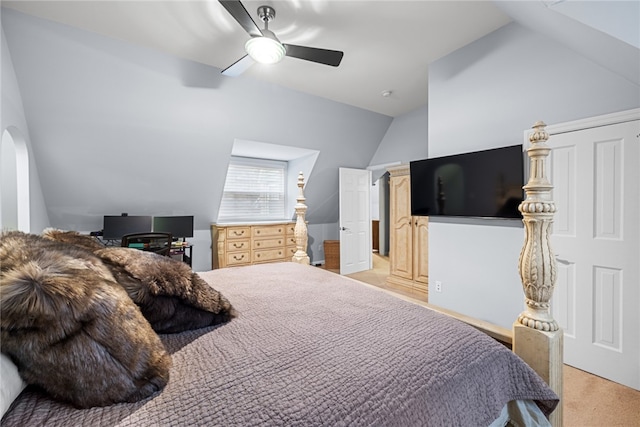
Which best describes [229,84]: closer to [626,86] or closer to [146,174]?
[146,174]

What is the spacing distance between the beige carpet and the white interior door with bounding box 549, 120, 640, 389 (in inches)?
3.4

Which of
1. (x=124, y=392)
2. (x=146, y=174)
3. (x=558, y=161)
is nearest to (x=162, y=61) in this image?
(x=146, y=174)

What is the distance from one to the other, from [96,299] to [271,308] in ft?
2.31

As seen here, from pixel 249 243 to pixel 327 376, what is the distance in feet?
12.4

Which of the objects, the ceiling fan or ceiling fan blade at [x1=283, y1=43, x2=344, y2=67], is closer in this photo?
the ceiling fan

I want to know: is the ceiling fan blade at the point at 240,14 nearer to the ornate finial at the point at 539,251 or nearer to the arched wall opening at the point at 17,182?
the ornate finial at the point at 539,251

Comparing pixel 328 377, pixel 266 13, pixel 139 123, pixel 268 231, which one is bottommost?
pixel 328 377

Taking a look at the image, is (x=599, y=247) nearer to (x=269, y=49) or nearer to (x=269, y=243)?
(x=269, y=49)

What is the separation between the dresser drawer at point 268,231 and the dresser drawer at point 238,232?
0.11 m

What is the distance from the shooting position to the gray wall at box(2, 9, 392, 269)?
2445mm

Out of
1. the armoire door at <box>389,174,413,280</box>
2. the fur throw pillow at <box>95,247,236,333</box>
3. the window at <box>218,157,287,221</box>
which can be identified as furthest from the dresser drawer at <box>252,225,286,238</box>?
the fur throw pillow at <box>95,247,236,333</box>

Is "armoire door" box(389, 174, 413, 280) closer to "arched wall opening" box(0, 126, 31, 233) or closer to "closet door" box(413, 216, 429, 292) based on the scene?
"closet door" box(413, 216, 429, 292)

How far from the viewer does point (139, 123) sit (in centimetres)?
308

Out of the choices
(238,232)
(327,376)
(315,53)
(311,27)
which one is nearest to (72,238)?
(327,376)
